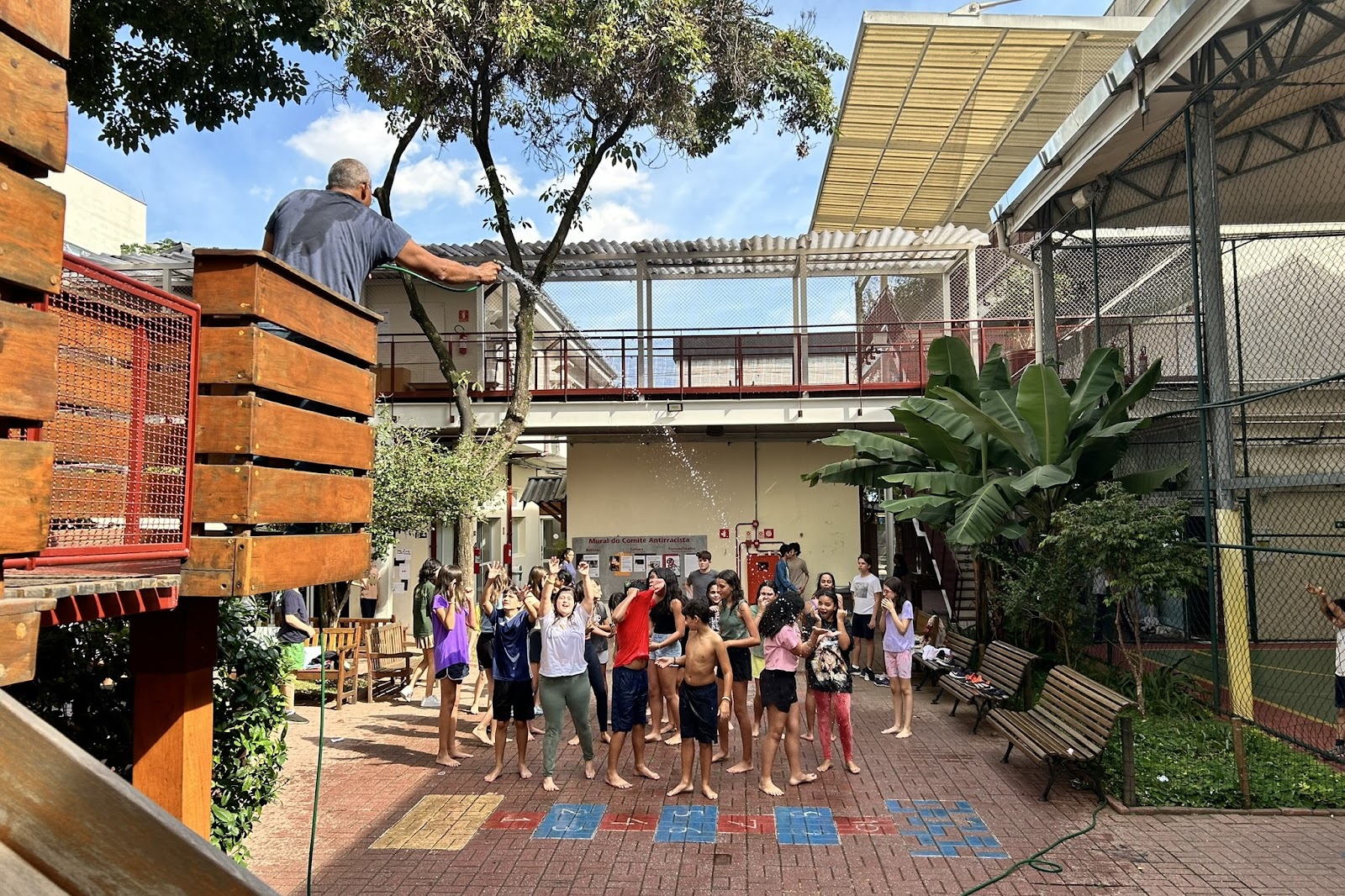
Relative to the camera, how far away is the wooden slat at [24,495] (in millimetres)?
1829

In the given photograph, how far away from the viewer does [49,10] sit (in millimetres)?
1906

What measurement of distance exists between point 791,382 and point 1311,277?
8482 mm

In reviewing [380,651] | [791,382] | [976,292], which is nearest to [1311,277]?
[976,292]

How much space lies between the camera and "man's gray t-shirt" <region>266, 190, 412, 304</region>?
3.94 m

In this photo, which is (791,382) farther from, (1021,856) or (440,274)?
(440,274)

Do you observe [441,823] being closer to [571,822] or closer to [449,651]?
[571,822]

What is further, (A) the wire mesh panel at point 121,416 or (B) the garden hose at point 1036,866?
(B) the garden hose at point 1036,866

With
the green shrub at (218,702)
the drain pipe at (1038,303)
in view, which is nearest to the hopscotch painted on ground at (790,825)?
the green shrub at (218,702)

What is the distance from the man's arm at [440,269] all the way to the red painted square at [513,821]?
4.80m

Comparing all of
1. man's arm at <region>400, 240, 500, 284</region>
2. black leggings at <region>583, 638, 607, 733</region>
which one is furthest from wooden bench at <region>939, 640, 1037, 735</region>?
man's arm at <region>400, 240, 500, 284</region>

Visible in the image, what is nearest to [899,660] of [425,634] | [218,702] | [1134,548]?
[1134,548]

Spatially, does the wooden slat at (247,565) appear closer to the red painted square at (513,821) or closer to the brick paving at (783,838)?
the brick paving at (783,838)

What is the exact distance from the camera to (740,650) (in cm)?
866

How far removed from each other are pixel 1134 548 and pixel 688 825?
206 inches
